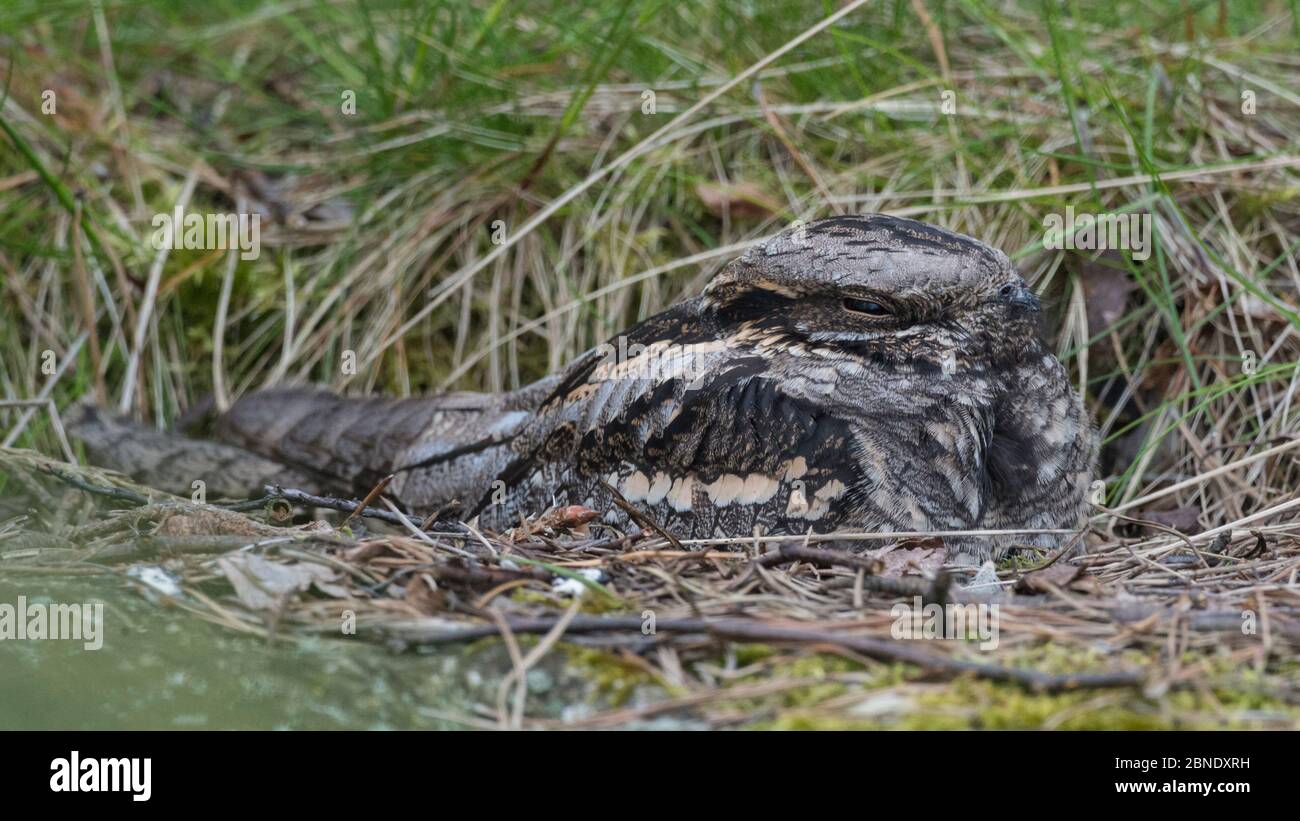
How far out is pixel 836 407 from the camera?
2.94 m

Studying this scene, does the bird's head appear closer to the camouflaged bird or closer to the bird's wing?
the camouflaged bird

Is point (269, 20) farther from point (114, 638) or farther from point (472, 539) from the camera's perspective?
point (114, 638)

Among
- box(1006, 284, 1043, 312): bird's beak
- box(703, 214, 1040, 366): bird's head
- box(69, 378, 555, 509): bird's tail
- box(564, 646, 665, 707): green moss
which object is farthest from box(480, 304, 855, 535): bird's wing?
box(564, 646, 665, 707): green moss

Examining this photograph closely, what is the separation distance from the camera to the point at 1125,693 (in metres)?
1.90

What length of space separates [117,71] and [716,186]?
305cm

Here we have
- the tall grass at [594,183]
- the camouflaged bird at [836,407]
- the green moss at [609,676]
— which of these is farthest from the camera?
the tall grass at [594,183]

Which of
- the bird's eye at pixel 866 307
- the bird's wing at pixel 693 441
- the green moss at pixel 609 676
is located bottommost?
the green moss at pixel 609 676

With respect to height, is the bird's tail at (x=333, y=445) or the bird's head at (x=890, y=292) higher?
the bird's head at (x=890, y=292)

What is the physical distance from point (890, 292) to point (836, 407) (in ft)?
1.07

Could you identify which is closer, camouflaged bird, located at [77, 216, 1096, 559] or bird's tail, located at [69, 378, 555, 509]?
camouflaged bird, located at [77, 216, 1096, 559]

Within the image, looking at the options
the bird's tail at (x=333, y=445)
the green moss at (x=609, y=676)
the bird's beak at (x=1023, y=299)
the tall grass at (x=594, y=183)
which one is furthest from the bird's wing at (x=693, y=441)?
the tall grass at (x=594, y=183)

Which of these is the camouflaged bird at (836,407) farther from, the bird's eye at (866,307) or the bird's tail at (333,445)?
the bird's tail at (333,445)

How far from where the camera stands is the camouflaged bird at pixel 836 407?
2.90m

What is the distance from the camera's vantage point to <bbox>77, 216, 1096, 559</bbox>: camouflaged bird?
2.90 meters
